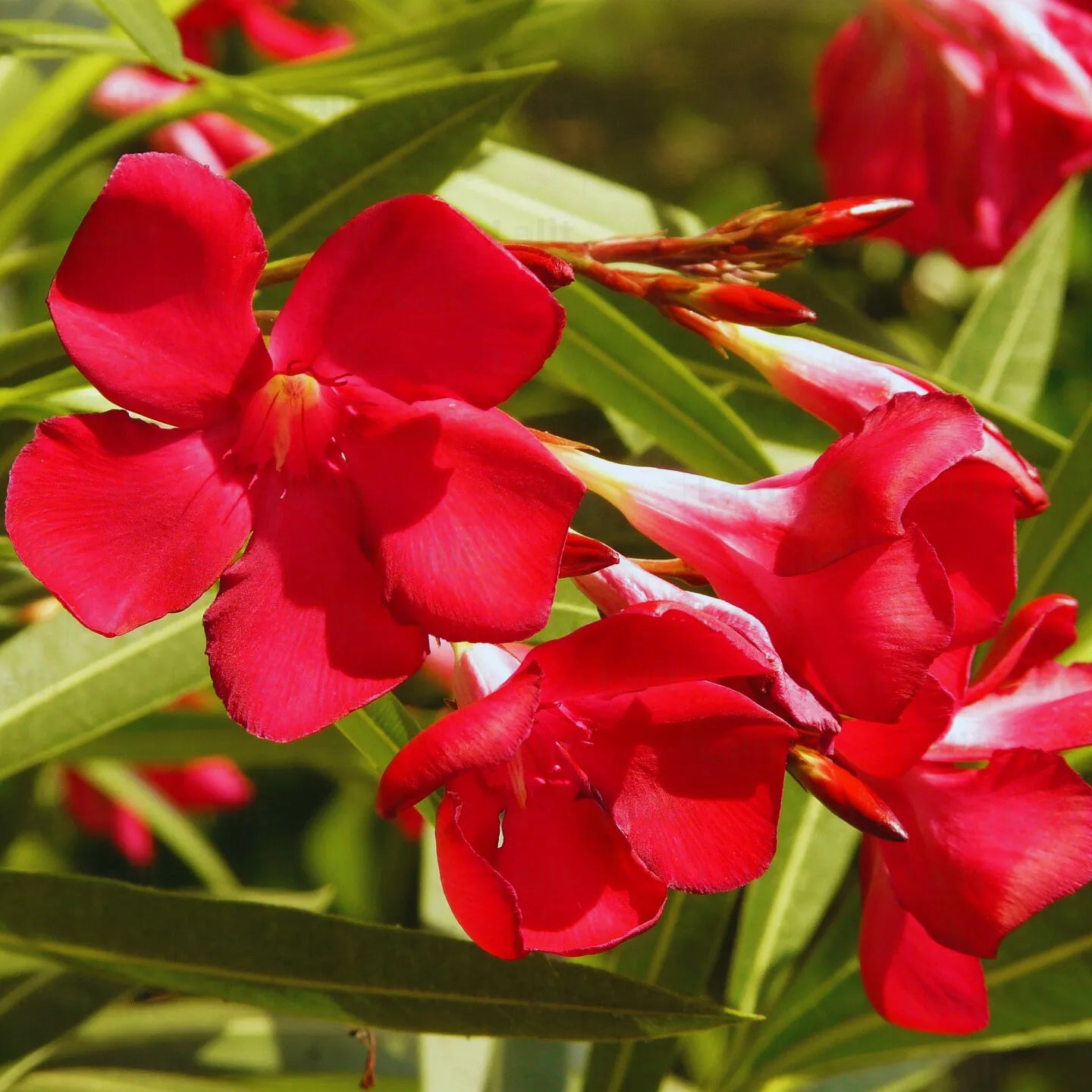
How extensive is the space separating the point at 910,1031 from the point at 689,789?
53 cm

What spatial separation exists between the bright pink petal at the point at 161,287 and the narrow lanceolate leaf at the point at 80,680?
0.31 metres

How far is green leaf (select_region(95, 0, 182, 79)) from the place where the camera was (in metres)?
0.77

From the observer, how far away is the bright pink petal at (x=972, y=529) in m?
0.63

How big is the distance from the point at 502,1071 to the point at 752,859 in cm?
55

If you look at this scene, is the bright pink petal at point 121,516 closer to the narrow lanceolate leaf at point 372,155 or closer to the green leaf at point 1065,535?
the narrow lanceolate leaf at point 372,155

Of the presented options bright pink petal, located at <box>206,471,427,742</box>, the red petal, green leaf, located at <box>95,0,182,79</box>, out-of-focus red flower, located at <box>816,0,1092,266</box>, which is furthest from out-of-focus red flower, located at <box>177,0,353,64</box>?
bright pink petal, located at <box>206,471,427,742</box>

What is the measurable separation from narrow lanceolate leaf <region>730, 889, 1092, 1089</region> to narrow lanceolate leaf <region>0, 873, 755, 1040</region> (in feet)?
1.12

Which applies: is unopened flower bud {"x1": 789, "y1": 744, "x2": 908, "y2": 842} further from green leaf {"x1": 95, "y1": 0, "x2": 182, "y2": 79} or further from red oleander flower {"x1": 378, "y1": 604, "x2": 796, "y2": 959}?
green leaf {"x1": 95, "y1": 0, "x2": 182, "y2": 79}

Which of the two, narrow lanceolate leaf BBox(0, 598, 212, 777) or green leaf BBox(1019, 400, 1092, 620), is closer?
narrow lanceolate leaf BBox(0, 598, 212, 777)

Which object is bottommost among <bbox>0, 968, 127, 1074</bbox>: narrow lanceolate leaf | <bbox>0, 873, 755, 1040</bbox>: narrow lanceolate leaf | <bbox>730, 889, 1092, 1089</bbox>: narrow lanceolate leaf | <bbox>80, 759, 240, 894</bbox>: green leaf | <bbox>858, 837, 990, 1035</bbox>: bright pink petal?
<bbox>80, 759, 240, 894</bbox>: green leaf

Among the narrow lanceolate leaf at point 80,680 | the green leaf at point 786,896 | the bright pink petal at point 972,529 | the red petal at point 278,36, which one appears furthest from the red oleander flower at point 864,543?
the red petal at point 278,36

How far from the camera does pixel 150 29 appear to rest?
2.59 feet

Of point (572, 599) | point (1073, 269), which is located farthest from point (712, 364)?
point (1073, 269)

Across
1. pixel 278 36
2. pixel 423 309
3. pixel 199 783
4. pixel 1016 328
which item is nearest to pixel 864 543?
pixel 423 309
